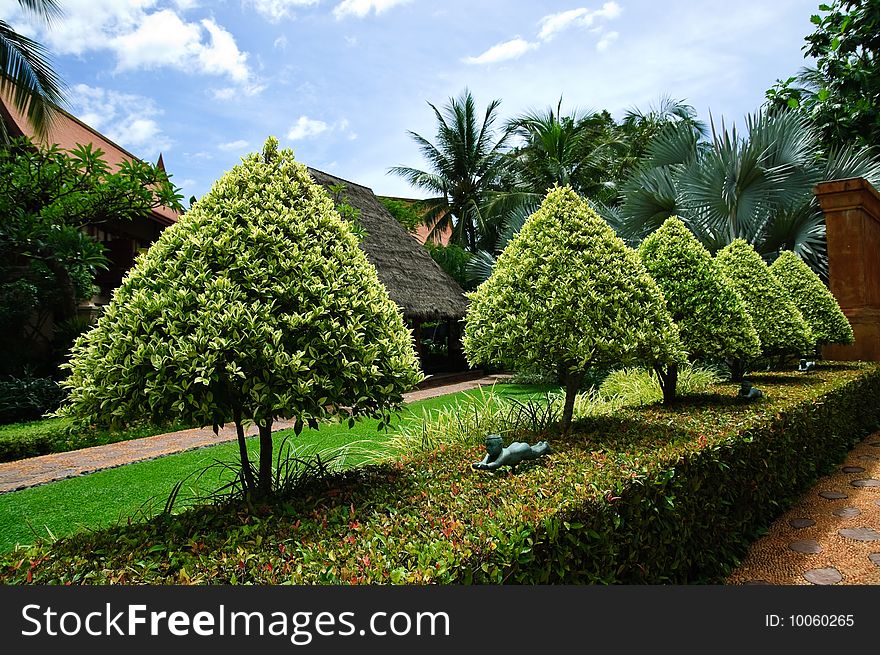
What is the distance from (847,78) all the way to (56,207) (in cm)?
1717

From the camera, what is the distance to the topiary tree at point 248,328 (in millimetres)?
2639

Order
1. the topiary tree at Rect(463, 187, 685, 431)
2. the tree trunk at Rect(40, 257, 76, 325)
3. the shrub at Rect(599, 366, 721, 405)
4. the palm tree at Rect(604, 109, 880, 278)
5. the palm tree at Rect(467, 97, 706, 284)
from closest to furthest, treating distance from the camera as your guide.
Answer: the topiary tree at Rect(463, 187, 685, 431), the shrub at Rect(599, 366, 721, 405), the tree trunk at Rect(40, 257, 76, 325), the palm tree at Rect(604, 109, 880, 278), the palm tree at Rect(467, 97, 706, 284)

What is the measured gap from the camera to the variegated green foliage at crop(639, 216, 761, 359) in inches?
226

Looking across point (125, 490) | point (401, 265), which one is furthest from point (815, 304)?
point (401, 265)

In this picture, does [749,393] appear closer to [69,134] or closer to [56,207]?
[56,207]

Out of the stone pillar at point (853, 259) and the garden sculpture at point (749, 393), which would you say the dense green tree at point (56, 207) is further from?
the stone pillar at point (853, 259)

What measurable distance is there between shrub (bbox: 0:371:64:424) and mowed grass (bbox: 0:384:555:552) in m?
4.72

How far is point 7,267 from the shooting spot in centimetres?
1126

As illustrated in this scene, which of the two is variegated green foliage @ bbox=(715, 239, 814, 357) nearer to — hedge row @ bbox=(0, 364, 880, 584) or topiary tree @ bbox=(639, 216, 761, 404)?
topiary tree @ bbox=(639, 216, 761, 404)

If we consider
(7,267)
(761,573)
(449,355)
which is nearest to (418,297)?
(449,355)

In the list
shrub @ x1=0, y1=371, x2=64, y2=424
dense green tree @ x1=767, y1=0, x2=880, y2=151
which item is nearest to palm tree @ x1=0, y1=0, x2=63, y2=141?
shrub @ x1=0, y1=371, x2=64, y2=424

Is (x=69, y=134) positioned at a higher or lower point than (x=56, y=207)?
higher

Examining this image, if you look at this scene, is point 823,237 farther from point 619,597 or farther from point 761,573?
point 619,597

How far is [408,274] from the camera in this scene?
54.6 feet
